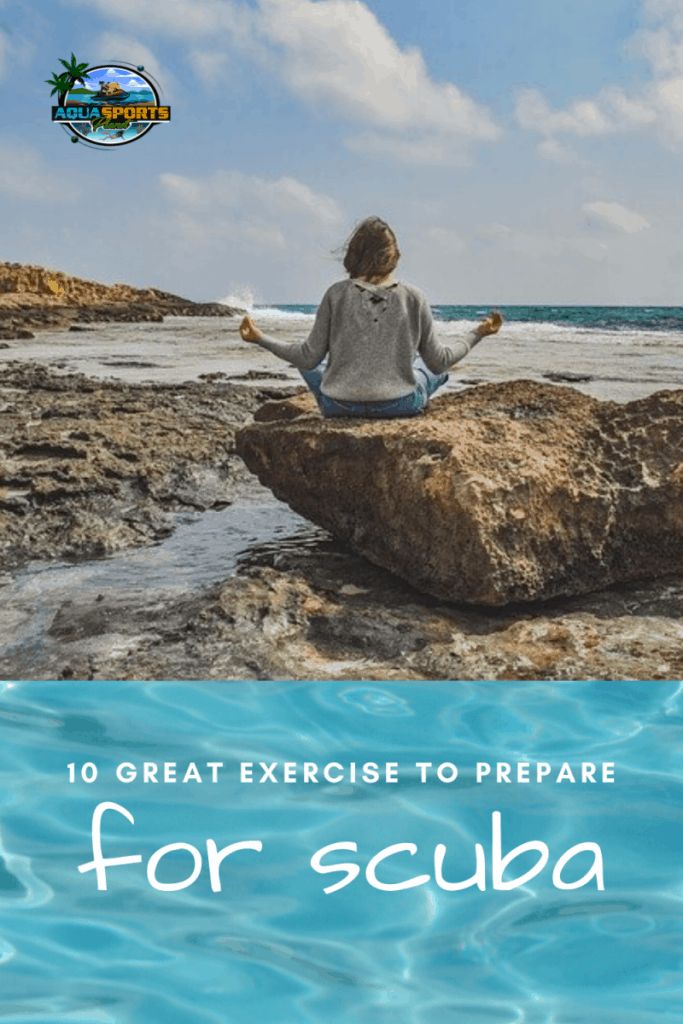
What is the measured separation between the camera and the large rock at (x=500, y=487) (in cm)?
385

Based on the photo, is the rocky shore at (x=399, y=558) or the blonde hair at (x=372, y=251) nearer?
the rocky shore at (x=399, y=558)

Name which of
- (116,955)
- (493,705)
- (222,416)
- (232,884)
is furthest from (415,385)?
(222,416)

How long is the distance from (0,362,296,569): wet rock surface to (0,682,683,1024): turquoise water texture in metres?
1.53

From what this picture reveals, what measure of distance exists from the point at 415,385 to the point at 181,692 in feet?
5.74

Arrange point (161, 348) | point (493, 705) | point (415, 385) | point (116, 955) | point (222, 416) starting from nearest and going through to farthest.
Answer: point (116, 955), point (493, 705), point (415, 385), point (222, 416), point (161, 348)

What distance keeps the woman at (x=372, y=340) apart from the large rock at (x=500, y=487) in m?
0.17

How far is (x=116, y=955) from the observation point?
227cm

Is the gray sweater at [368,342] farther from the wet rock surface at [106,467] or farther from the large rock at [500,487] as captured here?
the wet rock surface at [106,467]

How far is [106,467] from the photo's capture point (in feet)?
18.4

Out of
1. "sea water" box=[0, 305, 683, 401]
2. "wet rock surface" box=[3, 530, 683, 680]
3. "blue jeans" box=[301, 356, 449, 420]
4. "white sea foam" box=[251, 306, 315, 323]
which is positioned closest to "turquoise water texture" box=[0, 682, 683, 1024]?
"wet rock surface" box=[3, 530, 683, 680]

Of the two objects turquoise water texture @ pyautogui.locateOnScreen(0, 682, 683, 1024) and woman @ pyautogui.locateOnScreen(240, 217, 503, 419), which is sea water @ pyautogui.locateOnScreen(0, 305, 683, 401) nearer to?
woman @ pyautogui.locateOnScreen(240, 217, 503, 419)

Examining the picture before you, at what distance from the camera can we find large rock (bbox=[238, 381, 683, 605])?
12.6 ft

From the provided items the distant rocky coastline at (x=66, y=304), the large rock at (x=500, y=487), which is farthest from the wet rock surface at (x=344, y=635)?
the distant rocky coastline at (x=66, y=304)

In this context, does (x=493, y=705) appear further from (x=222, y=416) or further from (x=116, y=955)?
(x=222, y=416)
